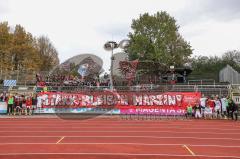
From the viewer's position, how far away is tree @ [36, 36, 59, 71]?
233ft

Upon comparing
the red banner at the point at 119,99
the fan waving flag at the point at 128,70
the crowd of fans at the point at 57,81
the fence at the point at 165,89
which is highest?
the fan waving flag at the point at 128,70

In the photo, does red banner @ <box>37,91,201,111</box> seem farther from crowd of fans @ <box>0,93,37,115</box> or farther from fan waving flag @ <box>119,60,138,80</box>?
fan waving flag @ <box>119,60,138,80</box>

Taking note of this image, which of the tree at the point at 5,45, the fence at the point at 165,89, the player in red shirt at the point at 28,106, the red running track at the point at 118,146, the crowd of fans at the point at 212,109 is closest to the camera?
the red running track at the point at 118,146

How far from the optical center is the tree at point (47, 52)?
70.9 m

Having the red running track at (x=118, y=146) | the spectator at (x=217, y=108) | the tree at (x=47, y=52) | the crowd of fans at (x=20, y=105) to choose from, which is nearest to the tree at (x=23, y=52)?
the tree at (x=47, y=52)

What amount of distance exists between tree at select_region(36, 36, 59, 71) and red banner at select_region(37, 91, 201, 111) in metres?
42.4

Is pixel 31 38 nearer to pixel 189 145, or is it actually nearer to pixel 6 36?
pixel 6 36

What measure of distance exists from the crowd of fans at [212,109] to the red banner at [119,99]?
1.30 metres

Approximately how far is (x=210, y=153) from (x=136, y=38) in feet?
162

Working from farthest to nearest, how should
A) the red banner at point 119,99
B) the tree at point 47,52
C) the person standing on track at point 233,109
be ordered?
1. the tree at point 47,52
2. the red banner at point 119,99
3. the person standing on track at point 233,109

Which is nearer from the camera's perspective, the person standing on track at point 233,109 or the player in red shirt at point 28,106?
the person standing on track at point 233,109

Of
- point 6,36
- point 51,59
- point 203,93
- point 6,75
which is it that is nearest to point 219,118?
point 203,93

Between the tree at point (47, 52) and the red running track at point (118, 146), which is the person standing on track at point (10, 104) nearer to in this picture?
the red running track at point (118, 146)

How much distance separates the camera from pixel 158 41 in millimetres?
59188
